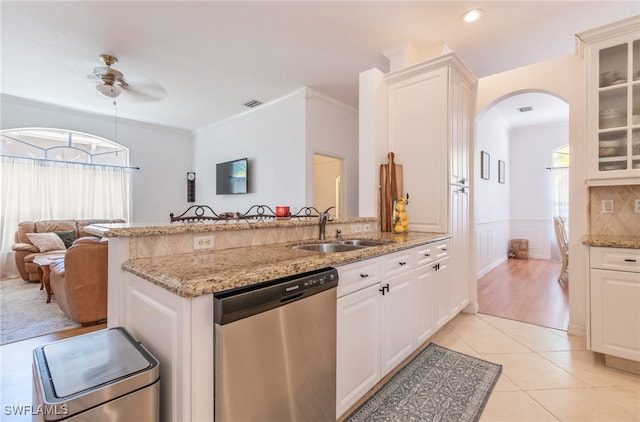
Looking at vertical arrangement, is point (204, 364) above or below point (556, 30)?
below

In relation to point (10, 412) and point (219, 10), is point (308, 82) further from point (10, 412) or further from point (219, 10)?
point (10, 412)

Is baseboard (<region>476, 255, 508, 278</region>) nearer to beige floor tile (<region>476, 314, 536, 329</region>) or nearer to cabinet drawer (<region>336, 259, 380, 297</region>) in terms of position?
beige floor tile (<region>476, 314, 536, 329</region>)

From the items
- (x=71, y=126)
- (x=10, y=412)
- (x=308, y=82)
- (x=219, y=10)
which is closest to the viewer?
(x=10, y=412)

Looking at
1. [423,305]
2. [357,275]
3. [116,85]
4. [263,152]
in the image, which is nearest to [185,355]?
[357,275]

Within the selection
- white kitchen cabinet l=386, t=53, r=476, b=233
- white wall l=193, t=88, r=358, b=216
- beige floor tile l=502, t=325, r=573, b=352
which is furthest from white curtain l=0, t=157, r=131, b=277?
beige floor tile l=502, t=325, r=573, b=352

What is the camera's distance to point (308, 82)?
423cm

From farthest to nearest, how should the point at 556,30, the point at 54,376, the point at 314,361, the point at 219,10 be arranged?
the point at 556,30 → the point at 219,10 → the point at 314,361 → the point at 54,376

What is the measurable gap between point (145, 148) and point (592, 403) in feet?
24.7

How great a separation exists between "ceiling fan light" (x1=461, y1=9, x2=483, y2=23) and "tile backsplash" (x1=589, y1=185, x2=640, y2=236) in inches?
72.8

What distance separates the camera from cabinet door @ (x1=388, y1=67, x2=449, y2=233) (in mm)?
2633

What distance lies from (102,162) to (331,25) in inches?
214

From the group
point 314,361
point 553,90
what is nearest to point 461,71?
point 553,90

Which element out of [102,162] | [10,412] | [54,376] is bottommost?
[10,412]

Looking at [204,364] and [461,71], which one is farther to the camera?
[461,71]
